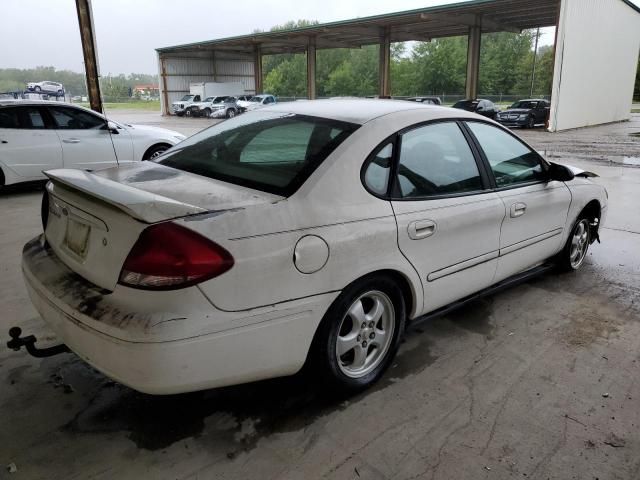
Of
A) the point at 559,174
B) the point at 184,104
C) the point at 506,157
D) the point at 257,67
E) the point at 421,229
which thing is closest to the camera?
the point at 421,229

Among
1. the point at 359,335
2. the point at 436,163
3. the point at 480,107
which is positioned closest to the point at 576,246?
the point at 436,163

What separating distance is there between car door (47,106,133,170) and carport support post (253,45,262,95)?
40.6 metres

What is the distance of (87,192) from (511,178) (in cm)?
261

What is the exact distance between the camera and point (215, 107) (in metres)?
37.1

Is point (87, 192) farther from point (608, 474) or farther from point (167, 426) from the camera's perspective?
point (608, 474)

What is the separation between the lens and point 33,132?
7.94 metres

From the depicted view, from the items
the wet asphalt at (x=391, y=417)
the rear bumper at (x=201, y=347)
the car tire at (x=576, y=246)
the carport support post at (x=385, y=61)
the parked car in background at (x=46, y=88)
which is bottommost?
the wet asphalt at (x=391, y=417)

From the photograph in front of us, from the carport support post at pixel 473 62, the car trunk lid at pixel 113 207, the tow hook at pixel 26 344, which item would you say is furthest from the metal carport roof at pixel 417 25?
the tow hook at pixel 26 344

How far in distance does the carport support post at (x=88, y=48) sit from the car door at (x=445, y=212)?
7.85 meters

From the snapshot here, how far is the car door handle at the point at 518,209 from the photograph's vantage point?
342cm

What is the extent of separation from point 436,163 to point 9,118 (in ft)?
23.8

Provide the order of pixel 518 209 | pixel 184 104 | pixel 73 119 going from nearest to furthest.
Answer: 1. pixel 518 209
2. pixel 73 119
3. pixel 184 104

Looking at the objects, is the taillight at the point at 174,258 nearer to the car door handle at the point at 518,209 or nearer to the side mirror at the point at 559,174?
the car door handle at the point at 518,209

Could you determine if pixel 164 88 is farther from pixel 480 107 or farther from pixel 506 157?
pixel 506 157
